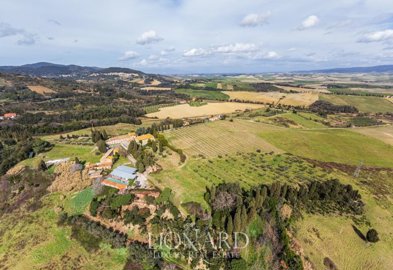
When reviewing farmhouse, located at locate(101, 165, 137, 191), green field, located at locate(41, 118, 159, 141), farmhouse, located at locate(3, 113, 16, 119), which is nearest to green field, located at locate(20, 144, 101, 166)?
farmhouse, located at locate(101, 165, 137, 191)

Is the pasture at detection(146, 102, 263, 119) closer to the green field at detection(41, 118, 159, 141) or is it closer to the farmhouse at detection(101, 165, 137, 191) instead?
the green field at detection(41, 118, 159, 141)

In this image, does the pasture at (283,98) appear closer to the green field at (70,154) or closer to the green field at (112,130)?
the green field at (112,130)

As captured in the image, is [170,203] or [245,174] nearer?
[170,203]

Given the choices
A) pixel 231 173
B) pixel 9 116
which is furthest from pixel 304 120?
pixel 9 116

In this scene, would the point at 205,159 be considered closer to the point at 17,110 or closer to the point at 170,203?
the point at 170,203

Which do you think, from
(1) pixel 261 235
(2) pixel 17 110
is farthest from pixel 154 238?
(2) pixel 17 110

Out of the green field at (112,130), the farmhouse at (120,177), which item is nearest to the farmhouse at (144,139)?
the farmhouse at (120,177)

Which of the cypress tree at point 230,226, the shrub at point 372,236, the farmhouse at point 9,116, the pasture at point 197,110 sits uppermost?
the cypress tree at point 230,226
